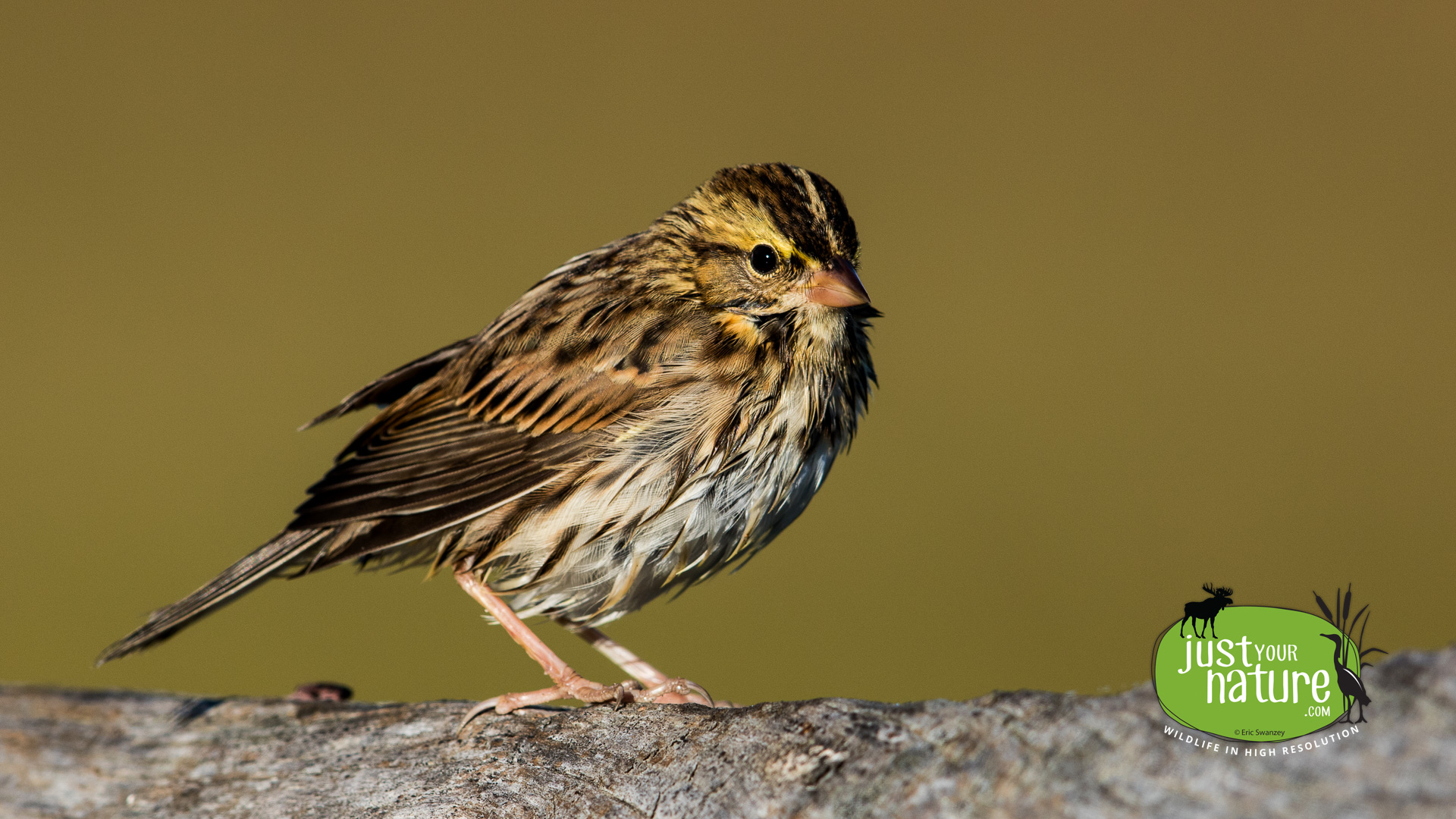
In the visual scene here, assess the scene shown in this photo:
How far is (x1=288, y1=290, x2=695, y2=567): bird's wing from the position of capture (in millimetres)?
3373

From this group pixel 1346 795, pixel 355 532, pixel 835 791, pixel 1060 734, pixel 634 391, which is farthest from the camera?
pixel 355 532

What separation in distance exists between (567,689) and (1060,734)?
191 cm

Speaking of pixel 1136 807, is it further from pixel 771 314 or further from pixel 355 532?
pixel 355 532

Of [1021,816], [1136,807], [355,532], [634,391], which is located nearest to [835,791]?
[1021,816]

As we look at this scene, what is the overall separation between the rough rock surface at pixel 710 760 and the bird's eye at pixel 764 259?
1.35 metres

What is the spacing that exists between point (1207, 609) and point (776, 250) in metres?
1.70

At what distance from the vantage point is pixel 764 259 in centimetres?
340

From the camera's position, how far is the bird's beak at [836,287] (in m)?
3.24

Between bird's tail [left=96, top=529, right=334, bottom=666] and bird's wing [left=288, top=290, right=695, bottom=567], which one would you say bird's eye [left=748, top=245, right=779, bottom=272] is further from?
bird's tail [left=96, top=529, right=334, bottom=666]

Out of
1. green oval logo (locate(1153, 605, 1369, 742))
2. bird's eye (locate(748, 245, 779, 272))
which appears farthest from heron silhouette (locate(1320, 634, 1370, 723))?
bird's eye (locate(748, 245, 779, 272))

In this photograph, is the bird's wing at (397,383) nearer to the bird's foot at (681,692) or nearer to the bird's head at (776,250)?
the bird's head at (776,250)

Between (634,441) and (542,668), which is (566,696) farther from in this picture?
(634,441)

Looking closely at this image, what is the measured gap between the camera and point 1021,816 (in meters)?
1.92

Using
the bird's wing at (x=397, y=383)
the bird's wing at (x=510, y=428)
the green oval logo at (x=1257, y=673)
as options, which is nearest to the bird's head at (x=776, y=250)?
the bird's wing at (x=510, y=428)
